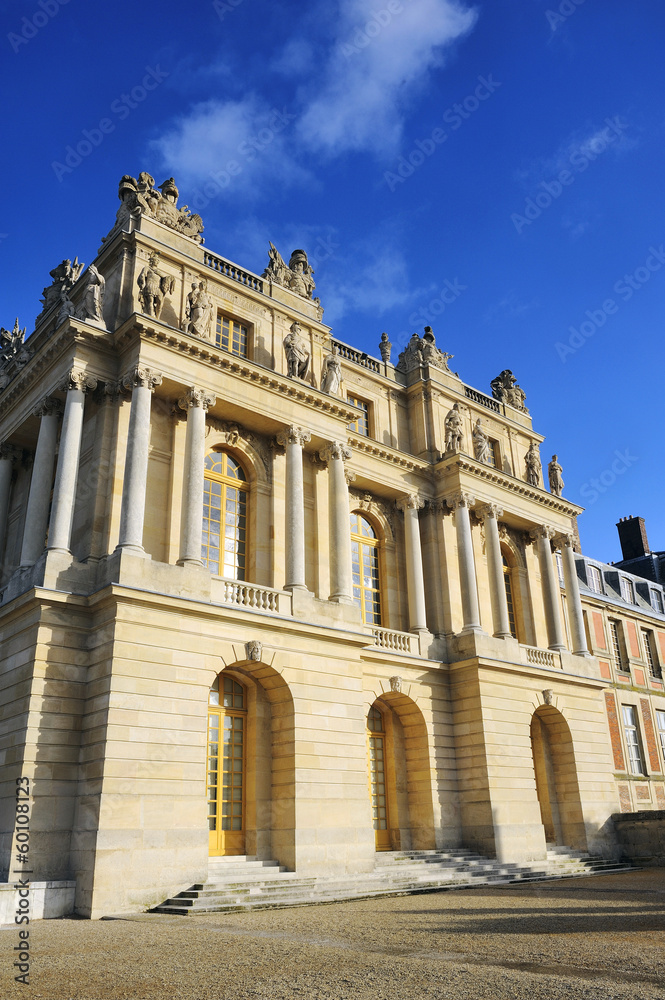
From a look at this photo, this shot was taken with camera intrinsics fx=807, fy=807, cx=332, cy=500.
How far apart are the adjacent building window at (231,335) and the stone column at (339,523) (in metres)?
3.93

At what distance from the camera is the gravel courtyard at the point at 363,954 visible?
711 centimetres

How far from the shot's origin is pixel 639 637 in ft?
136

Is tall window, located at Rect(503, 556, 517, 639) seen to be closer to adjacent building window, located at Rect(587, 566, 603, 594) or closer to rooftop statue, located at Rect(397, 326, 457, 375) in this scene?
rooftop statue, located at Rect(397, 326, 457, 375)

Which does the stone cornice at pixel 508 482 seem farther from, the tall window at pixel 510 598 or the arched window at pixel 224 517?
the arched window at pixel 224 517

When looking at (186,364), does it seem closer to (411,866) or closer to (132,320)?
(132,320)

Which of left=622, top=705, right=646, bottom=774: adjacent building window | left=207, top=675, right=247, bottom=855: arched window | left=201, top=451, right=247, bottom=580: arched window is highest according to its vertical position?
left=201, top=451, right=247, bottom=580: arched window

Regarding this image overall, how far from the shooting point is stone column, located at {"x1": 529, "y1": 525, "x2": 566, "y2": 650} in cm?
2928

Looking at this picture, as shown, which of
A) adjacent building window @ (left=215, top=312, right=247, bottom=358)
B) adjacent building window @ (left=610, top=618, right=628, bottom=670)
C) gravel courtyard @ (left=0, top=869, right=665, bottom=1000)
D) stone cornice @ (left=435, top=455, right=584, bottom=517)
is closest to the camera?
gravel courtyard @ (left=0, top=869, right=665, bottom=1000)

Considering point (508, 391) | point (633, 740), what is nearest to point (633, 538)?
point (633, 740)

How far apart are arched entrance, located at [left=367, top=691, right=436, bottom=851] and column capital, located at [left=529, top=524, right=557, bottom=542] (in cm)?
984

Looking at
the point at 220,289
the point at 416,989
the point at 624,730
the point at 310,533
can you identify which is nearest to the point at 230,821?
the point at 310,533

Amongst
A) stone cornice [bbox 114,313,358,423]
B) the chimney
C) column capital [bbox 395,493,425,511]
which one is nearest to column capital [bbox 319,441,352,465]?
stone cornice [bbox 114,313,358,423]

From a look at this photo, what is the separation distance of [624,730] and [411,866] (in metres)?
20.4

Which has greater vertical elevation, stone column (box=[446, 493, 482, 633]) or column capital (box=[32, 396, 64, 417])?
column capital (box=[32, 396, 64, 417])
